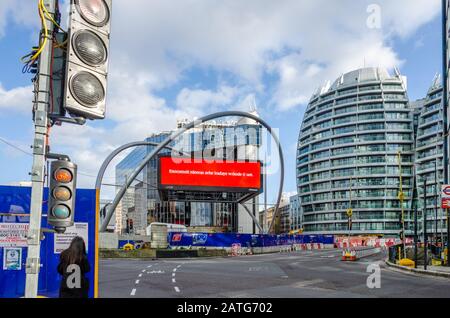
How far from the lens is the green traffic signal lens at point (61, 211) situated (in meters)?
5.18

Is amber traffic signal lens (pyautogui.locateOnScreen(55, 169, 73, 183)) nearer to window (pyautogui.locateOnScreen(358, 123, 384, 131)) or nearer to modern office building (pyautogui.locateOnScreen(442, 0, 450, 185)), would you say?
modern office building (pyautogui.locateOnScreen(442, 0, 450, 185))

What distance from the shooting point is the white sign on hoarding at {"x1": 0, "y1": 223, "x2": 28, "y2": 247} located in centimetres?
898

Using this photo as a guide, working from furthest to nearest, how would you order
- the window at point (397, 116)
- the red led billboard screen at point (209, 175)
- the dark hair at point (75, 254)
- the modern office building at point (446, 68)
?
Result: the window at point (397, 116)
the red led billboard screen at point (209, 175)
the modern office building at point (446, 68)
the dark hair at point (75, 254)

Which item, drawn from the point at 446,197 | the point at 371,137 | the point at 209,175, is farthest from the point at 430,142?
the point at 446,197

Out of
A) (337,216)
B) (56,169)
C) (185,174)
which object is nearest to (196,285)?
(56,169)

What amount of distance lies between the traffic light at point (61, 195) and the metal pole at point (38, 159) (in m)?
0.12

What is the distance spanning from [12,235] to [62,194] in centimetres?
447

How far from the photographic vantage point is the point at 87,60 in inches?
214

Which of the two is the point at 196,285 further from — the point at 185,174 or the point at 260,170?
the point at 260,170

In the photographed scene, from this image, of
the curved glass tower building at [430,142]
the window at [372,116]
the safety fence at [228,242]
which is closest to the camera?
the safety fence at [228,242]

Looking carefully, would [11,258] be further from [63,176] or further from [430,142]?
[430,142]

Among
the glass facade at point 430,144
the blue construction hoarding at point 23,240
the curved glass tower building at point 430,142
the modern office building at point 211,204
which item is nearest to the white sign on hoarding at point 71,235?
the blue construction hoarding at point 23,240

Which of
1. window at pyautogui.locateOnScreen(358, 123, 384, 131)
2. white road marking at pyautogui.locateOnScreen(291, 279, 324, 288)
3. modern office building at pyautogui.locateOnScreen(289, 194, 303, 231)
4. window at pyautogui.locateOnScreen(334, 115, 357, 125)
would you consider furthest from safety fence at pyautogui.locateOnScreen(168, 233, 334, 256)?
modern office building at pyautogui.locateOnScreen(289, 194, 303, 231)

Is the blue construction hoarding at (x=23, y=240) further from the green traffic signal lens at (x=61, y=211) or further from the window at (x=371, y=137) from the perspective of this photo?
the window at (x=371, y=137)
